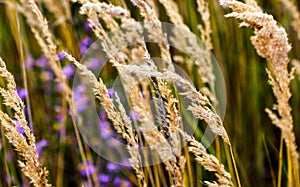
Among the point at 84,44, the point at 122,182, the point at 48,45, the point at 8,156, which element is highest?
the point at 84,44

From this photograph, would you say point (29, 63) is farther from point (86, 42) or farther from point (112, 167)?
point (112, 167)

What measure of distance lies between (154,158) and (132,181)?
306 millimetres

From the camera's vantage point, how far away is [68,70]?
1866mm

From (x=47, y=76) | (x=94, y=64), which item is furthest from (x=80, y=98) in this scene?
(x=47, y=76)

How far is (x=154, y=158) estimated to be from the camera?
1.34 m

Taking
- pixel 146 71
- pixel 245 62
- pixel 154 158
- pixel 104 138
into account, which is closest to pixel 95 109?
pixel 104 138

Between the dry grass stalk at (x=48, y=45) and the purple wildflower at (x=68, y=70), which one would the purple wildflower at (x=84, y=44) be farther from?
the dry grass stalk at (x=48, y=45)

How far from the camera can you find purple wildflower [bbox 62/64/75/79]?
6.09ft

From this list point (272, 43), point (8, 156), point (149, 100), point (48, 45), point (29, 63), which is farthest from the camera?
point (29, 63)

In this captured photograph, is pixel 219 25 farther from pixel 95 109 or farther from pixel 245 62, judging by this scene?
pixel 95 109

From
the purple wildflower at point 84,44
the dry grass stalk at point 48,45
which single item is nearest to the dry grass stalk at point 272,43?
the dry grass stalk at point 48,45

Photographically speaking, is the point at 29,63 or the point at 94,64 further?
the point at 29,63

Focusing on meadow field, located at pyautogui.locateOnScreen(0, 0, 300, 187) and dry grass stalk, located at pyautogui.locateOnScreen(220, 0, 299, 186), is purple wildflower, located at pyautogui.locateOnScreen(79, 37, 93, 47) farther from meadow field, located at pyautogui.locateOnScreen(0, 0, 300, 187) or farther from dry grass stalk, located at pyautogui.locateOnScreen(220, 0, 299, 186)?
dry grass stalk, located at pyautogui.locateOnScreen(220, 0, 299, 186)

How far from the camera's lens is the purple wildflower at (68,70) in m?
1.86
